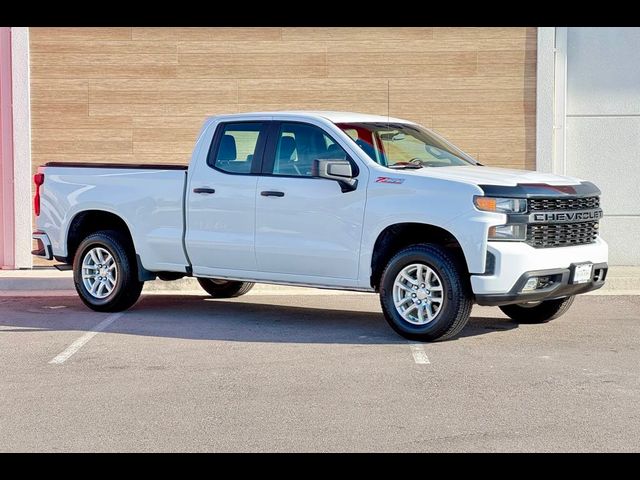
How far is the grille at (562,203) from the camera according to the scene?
382 inches

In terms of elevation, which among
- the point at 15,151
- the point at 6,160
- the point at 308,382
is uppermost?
the point at 15,151

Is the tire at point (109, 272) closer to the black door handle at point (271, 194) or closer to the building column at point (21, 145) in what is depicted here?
the black door handle at point (271, 194)

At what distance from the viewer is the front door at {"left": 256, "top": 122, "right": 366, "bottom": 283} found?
33.9 ft

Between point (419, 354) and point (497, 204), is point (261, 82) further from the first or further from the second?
point (419, 354)

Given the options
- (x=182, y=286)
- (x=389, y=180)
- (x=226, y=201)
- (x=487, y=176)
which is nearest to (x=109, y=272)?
(x=226, y=201)

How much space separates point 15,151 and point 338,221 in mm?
7093

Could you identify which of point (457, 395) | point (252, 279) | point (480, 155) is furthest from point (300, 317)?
point (480, 155)

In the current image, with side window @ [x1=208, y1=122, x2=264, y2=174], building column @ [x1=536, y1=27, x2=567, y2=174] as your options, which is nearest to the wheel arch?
side window @ [x1=208, y1=122, x2=264, y2=174]

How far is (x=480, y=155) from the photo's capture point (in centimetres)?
1575

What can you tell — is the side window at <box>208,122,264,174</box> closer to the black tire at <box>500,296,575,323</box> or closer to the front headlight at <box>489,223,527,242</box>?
the front headlight at <box>489,223,527,242</box>

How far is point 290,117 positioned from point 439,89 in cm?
521

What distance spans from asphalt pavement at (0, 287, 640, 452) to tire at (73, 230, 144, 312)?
0.18m

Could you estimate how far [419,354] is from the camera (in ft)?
30.9

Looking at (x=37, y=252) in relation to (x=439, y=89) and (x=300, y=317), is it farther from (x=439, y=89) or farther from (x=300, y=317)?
(x=439, y=89)
